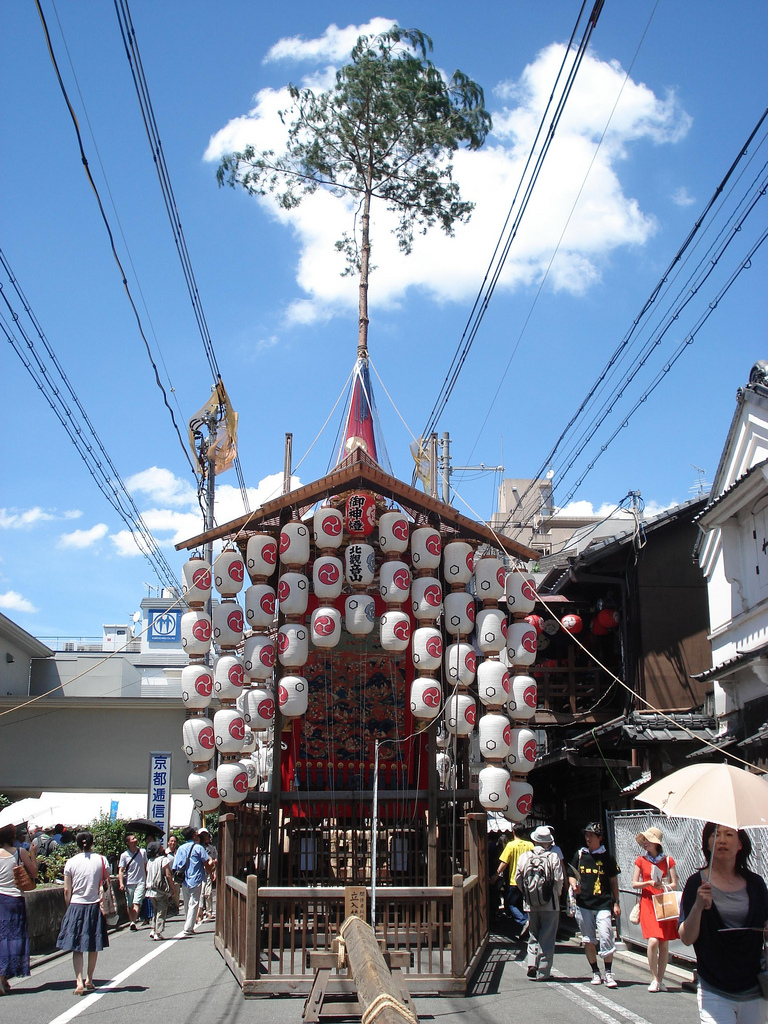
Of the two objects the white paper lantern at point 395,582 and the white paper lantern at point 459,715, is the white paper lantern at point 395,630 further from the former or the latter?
the white paper lantern at point 459,715

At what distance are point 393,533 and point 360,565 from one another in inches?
26.3

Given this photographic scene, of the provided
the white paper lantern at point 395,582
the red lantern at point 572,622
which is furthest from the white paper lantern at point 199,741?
the red lantern at point 572,622

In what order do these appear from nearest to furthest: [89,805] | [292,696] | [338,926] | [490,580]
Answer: [338,926] < [292,696] < [490,580] < [89,805]

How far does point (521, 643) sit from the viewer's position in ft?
43.5

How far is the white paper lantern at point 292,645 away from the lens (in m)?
12.5

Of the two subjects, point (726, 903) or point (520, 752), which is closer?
point (726, 903)

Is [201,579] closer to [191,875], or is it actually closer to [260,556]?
[260,556]

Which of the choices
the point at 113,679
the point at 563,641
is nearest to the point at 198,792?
the point at 563,641

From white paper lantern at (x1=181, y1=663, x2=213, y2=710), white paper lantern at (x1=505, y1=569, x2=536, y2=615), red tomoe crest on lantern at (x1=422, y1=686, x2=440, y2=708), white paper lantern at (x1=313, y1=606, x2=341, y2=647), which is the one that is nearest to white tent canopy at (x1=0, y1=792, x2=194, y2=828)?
white paper lantern at (x1=181, y1=663, x2=213, y2=710)

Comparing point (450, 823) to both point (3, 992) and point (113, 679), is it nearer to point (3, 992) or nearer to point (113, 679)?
point (3, 992)

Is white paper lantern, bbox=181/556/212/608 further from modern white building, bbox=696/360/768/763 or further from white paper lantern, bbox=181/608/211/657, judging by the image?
modern white building, bbox=696/360/768/763

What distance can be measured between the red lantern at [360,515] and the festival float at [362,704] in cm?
3

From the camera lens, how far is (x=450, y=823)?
1345cm

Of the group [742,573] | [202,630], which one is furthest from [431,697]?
[742,573]
